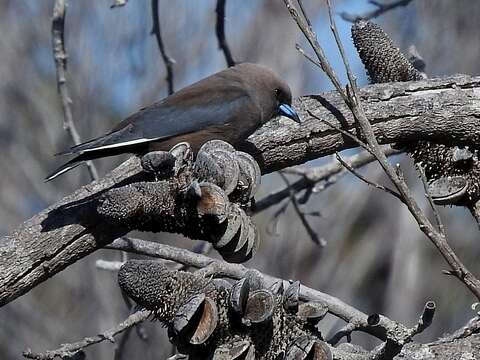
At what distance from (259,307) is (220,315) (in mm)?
83

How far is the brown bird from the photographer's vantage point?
3.55 metres

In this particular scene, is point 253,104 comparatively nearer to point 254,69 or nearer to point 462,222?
point 254,69

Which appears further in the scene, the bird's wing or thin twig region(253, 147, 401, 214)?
thin twig region(253, 147, 401, 214)

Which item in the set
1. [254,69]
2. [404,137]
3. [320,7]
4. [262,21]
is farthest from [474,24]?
[404,137]

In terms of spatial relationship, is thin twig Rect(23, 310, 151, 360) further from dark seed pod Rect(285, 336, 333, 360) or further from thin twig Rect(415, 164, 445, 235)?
thin twig Rect(415, 164, 445, 235)

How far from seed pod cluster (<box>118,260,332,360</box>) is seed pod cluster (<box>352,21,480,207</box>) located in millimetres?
861

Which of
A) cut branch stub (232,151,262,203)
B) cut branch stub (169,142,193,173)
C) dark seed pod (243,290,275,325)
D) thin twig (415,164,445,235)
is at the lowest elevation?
dark seed pod (243,290,275,325)

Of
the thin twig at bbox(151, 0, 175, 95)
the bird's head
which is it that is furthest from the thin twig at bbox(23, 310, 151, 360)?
the thin twig at bbox(151, 0, 175, 95)

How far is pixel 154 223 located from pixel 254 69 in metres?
1.77

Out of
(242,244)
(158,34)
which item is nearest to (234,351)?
(242,244)

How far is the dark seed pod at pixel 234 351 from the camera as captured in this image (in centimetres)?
219

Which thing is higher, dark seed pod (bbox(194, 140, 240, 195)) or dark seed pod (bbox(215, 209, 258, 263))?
dark seed pod (bbox(194, 140, 240, 195))

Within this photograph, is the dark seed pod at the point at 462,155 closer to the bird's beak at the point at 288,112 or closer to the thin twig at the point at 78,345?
the bird's beak at the point at 288,112

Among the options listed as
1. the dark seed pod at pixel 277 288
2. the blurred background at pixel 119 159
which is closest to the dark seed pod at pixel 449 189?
the dark seed pod at pixel 277 288
